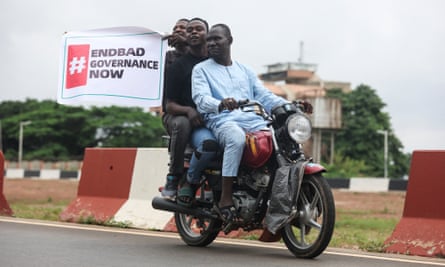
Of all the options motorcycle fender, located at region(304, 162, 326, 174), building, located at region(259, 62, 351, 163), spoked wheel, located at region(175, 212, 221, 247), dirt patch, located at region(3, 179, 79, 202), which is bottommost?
dirt patch, located at region(3, 179, 79, 202)

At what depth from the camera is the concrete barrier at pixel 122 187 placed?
9.37 meters

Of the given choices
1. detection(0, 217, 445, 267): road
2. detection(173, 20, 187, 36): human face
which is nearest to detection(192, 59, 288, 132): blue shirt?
Answer: detection(173, 20, 187, 36): human face

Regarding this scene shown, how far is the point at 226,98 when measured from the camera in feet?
21.6

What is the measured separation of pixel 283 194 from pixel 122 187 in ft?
12.3

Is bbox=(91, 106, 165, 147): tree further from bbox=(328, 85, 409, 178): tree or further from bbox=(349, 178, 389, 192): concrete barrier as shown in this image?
bbox=(349, 178, 389, 192): concrete barrier

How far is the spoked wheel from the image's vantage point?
738 centimetres

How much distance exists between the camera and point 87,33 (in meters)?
9.73

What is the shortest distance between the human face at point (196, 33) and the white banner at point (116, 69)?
184 centimetres

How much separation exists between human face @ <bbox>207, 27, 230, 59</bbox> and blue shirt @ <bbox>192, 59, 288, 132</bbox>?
0.31 feet

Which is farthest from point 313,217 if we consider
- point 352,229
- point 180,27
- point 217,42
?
point 352,229

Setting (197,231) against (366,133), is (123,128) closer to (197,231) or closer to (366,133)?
(366,133)

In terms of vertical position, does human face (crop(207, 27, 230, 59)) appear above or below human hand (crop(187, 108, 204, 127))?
above

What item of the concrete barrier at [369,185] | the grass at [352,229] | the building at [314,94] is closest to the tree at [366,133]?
the building at [314,94]

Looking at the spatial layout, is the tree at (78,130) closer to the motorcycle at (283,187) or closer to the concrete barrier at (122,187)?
the concrete barrier at (122,187)
